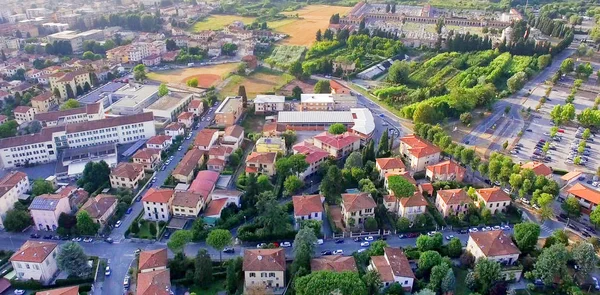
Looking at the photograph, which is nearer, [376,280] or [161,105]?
[376,280]

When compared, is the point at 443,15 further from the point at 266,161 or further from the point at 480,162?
the point at 266,161

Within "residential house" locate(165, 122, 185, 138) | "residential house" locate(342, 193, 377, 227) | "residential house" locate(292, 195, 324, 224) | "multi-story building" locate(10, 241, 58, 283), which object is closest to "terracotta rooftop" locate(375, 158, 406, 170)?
"residential house" locate(342, 193, 377, 227)

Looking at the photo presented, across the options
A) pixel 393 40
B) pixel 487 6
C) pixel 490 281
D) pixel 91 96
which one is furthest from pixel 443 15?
pixel 490 281

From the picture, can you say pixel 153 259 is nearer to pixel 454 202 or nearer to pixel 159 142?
pixel 159 142

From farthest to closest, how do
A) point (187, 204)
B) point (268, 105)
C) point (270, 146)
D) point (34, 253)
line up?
point (268, 105)
point (270, 146)
point (187, 204)
point (34, 253)

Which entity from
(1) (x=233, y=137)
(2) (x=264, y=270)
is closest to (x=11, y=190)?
(1) (x=233, y=137)

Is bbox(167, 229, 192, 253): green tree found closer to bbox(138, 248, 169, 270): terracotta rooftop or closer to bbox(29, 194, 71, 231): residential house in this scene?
bbox(138, 248, 169, 270): terracotta rooftop
